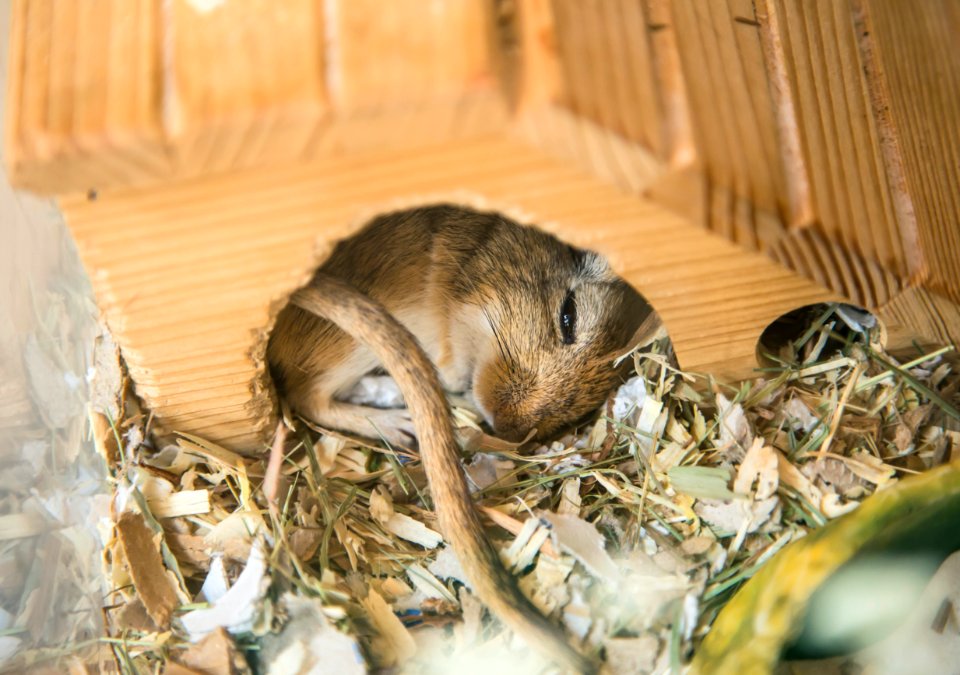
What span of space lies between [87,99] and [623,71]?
2.64 feet

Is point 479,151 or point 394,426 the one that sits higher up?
point 479,151

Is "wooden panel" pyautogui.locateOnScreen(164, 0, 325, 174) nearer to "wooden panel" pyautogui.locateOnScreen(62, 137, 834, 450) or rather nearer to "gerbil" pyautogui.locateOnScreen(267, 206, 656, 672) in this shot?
"wooden panel" pyautogui.locateOnScreen(62, 137, 834, 450)

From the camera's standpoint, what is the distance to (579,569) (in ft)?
5.96

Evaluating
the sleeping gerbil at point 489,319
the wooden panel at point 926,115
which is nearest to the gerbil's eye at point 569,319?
the sleeping gerbil at point 489,319

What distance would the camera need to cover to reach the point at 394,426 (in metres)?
2.38

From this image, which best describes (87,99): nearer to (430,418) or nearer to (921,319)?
(430,418)

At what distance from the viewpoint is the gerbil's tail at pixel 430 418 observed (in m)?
1.76

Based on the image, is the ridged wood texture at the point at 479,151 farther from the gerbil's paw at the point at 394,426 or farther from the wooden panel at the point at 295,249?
the gerbil's paw at the point at 394,426

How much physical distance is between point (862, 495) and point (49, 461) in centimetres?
194

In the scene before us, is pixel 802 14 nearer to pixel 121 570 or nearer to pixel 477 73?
pixel 477 73

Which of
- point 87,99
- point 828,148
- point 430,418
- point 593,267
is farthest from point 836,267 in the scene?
point 87,99

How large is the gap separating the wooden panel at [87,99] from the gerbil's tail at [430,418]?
59 cm

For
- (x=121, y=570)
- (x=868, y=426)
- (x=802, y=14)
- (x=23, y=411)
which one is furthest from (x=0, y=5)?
(x=868, y=426)

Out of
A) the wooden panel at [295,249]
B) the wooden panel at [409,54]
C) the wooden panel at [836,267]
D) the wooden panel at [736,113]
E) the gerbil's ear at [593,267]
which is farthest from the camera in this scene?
the gerbil's ear at [593,267]
